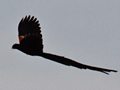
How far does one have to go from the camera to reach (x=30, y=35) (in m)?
5.14

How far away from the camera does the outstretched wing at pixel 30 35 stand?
4.90 m

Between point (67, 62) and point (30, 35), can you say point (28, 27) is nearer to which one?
point (30, 35)

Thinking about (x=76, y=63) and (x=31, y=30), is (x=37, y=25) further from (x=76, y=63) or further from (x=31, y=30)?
(x=76, y=63)

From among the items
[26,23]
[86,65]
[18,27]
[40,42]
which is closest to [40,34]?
[40,42]

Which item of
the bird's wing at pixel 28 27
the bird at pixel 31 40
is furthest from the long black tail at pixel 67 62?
the bird's wing at pixel 28 27

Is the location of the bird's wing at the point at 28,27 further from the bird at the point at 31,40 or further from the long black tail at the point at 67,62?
the long black tail at the point at 67,62

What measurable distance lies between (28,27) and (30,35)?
0.74ft

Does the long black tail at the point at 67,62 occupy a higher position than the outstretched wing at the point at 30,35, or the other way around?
the outstretched wing at the point at 30,35

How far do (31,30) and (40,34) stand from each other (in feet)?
1.19

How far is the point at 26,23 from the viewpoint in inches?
205

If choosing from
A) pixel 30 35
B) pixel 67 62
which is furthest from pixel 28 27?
pixel 67 62

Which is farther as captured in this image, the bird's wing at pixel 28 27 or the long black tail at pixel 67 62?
the bird's wing at pixel 28 27

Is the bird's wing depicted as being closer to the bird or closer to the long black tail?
the bird

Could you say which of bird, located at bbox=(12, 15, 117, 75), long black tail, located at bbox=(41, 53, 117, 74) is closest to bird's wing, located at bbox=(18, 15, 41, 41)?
bird, located at bbox=(12, 15, 117, 75)
